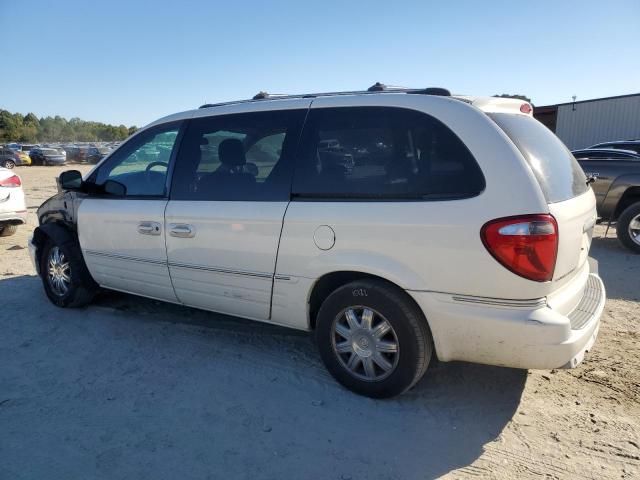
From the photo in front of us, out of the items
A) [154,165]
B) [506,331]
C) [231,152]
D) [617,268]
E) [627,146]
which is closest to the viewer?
[506,331]

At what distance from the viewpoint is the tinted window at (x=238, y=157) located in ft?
11.0

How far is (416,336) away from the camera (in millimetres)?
2877

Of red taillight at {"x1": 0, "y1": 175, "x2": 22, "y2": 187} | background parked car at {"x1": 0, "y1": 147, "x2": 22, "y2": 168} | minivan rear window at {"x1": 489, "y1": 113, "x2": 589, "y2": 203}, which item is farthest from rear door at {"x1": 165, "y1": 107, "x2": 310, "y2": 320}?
background parked car at {"x1": 0, "y1": 147, "x2": 22, "y2": 168}

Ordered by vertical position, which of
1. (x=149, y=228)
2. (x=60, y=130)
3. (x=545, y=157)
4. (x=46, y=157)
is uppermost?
(x=60, y=130)

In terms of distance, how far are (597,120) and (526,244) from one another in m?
26.1

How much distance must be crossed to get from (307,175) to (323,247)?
50cm

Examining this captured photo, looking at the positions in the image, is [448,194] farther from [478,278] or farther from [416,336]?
[416,336]

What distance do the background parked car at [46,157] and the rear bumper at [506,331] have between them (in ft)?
139

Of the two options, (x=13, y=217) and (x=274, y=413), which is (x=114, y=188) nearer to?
(x=274, y=413)

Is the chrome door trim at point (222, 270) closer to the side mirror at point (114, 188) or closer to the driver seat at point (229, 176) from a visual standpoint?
the driver seat at point (229, 176)

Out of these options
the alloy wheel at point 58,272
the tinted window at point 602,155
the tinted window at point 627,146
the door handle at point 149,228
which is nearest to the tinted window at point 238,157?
the door handle at point 149,228

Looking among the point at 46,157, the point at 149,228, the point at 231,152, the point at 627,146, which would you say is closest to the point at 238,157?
the point at 231,152

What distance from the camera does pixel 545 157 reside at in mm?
2871

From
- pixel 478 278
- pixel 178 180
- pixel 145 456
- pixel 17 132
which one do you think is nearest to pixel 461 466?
pixel 478 278
